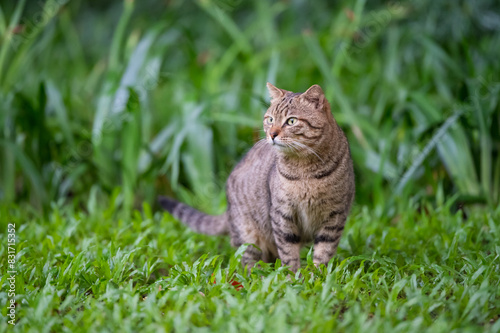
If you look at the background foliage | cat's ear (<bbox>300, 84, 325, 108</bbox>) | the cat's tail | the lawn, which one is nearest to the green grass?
the lawn

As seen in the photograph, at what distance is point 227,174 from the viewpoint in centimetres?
430

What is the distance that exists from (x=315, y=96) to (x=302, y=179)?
396 mm

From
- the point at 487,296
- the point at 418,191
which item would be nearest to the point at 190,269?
the point at 487,296

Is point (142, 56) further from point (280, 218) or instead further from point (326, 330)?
point (326, 330)

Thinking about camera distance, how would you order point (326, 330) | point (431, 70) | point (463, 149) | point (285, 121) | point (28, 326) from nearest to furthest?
point (326, 330) < point (28, 326) < point (285, 121) < point (463, 149) < point (431, 70)

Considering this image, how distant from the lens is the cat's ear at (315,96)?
2529mm

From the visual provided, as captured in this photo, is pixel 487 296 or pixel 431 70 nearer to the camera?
pixel 487 296

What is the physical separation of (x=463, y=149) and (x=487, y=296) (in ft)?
6.19

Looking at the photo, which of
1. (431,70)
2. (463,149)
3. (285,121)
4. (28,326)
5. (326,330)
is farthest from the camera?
(431,70)

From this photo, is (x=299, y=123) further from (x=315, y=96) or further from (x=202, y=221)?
(x=202, y=221)

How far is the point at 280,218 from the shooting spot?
2.64 m

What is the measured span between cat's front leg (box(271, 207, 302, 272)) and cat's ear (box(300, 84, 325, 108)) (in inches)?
21.4

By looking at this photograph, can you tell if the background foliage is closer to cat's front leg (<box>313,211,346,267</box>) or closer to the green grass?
the green grass

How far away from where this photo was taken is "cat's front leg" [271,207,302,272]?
264 cm
